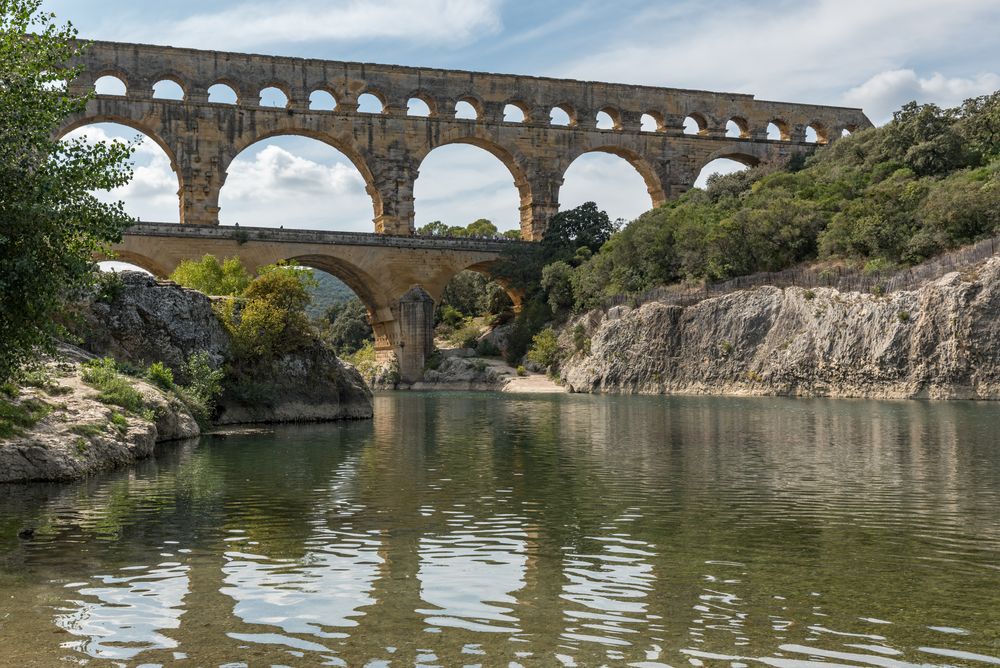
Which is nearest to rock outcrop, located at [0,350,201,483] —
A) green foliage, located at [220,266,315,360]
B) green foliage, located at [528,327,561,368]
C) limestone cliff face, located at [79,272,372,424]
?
limestone cliff face, located at [79,272,372,424]

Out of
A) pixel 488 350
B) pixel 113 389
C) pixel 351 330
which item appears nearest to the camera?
pixel 113 389

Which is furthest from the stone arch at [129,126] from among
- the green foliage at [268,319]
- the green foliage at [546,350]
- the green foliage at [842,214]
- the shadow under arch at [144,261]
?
the green foliage at [268,319]

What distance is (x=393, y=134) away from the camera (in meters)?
57.4

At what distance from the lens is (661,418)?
25891 mm

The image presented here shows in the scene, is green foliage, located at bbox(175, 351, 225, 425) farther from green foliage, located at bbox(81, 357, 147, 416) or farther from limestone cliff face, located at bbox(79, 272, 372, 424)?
green foliage, located at bbox(81, 357, 147, 416)

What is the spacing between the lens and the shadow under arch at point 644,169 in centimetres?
6262

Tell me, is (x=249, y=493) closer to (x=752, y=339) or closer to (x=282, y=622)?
(x=282, y=622)

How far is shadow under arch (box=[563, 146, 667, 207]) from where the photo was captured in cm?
6262

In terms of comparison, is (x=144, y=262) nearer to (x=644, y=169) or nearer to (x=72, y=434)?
(x=644, y=169)

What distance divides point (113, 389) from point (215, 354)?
6.84 metres

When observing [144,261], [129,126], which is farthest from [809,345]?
[129,126]

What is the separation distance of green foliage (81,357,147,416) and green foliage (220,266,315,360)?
6581 mm

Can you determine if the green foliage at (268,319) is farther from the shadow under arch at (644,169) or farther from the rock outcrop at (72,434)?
the shadow under arch at (644,169)

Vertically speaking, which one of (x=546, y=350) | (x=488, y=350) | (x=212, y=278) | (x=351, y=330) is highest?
(x=212, y=278)
